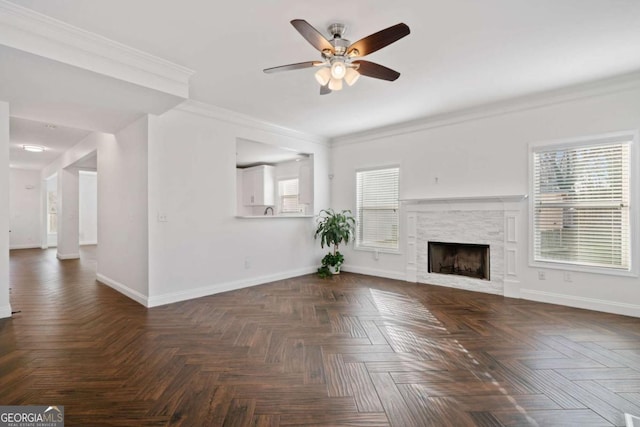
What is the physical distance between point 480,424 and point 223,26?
10.7 feet

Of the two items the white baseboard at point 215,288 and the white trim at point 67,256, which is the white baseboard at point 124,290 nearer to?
the white baseboard at point 215,288

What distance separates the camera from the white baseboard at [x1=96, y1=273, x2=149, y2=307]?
3889mm

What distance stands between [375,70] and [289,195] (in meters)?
6.14

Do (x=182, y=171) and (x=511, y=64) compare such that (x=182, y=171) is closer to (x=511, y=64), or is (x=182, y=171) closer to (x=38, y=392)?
(x=38, y=392)

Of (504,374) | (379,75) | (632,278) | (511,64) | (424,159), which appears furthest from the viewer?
(424,159)

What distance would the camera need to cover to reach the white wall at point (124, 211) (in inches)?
153

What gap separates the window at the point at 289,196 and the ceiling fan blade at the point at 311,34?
6.11 metres

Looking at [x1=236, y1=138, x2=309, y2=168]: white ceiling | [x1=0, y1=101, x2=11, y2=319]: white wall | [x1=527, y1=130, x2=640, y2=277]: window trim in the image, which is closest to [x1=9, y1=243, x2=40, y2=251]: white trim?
[x1=236, y1=138, x2=309, y2=168]: white ceiling

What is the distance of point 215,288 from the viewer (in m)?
4.41

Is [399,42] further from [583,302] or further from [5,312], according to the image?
[5,312]

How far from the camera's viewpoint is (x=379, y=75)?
8.75 feet

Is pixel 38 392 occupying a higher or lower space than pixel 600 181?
lower

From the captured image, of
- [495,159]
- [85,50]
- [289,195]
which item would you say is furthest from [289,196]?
[85,50]

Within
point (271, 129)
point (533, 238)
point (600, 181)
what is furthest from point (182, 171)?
point (600, 181)
